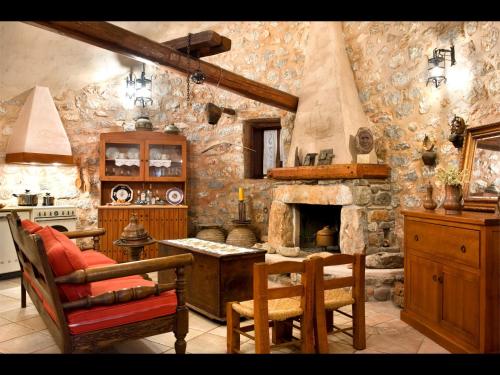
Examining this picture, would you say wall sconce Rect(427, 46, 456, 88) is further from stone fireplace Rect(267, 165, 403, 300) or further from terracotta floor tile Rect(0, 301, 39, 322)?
terracotta floor tile Rect(0, 301, 39, 322)

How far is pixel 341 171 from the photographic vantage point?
4.21 m

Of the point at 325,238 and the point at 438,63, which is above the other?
the point at 438,63

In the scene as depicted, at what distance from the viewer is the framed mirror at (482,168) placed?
3033 millimetres

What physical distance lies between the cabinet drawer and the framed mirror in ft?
1.62

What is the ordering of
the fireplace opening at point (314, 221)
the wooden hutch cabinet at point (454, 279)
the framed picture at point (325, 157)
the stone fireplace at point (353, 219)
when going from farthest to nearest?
the fireplace opening at point (314, 221), the framed picture at point (325, 157), the stone fireplace at point (353, 219), the wooden hutch cabinet at point (454, 279)

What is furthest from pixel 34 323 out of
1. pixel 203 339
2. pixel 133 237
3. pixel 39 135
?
pixel 39 135

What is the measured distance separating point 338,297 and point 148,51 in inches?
107

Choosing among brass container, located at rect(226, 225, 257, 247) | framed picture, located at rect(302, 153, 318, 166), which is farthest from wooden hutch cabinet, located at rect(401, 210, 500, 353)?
brass container, located at rect(226, 225, 257, 247)

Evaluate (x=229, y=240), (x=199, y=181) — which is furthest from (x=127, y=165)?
(x=229, y=240)

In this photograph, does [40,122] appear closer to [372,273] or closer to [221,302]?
[221,302]

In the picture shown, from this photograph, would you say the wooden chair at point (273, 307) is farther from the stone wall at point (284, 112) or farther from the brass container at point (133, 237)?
the stone wall at point (284, 112)

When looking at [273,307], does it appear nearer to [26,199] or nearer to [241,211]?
[241,211]

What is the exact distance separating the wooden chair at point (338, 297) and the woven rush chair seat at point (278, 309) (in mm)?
148

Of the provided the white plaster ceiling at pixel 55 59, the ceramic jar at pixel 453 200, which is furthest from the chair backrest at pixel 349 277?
the white plaster ceiling at pixel 55 59
